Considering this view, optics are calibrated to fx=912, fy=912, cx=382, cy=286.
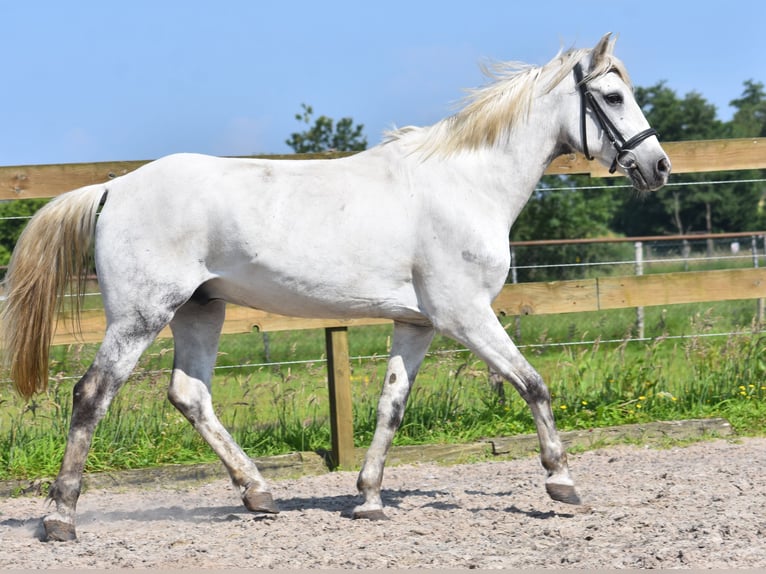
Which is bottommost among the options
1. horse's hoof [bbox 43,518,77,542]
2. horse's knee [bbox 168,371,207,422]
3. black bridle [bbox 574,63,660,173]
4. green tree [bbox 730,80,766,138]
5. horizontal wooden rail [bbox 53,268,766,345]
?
horse's hoof [bbox 43,518,77,542]

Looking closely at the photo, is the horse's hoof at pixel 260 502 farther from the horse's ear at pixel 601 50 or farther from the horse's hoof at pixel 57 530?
the horse's ear at pixel 601 50

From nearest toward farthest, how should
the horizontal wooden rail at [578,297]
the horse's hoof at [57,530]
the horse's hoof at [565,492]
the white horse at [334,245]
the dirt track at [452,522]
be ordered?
the dirt track at [452,522] → the horse's hoof at [57,530] → the white horse at [334,245] → the horse's hoof at [565,492] → the horizontal wooden rail at [578,297]

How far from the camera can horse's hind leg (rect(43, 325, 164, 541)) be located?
3.91m

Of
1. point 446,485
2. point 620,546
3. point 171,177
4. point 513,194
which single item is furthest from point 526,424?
point 171,177

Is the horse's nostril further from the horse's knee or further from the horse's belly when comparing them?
the horse's knee

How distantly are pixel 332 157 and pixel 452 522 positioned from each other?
2545mm

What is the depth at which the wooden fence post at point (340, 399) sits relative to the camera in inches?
208

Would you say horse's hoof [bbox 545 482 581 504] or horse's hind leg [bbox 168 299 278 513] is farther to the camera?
horse's hind leg [bbox 168 299 278 513]

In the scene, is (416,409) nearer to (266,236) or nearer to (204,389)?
(204,389)

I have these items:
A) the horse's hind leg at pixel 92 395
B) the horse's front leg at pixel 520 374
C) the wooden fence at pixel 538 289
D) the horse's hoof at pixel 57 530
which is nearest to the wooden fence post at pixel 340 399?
the wooden fence at pixel 538 289

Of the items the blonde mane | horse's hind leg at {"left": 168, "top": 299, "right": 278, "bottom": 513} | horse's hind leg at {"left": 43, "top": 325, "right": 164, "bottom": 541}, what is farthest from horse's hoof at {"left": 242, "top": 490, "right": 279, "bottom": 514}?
the blonde mane

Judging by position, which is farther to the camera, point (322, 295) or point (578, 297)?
point (578, 297)

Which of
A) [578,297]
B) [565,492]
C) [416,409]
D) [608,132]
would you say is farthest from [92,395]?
[578,297]

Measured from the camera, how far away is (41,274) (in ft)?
13.8
